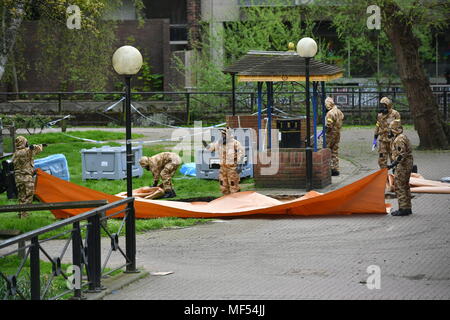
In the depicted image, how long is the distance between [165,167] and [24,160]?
10.7 feet

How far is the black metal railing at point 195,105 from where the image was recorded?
37.3 m

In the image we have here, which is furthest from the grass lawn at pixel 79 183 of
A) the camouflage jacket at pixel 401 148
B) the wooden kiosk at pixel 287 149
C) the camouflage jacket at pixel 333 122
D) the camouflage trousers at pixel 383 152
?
the camouflage jacket at pixel 401 148

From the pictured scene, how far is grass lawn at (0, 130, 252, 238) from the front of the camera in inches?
650

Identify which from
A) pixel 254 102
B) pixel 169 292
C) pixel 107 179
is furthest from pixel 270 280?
pixel 254 102

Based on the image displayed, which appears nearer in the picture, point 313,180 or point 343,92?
point 313,180

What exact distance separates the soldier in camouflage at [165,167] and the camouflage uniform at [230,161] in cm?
105

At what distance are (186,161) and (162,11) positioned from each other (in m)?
22.7

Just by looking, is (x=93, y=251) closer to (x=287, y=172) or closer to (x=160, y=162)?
(x=160, y=162)

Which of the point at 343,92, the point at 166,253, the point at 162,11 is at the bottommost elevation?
the point at 166,253

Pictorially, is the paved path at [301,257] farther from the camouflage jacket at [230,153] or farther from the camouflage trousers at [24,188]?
the camouflage trousers at [24,188]

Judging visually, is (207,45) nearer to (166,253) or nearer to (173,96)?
(173,96)

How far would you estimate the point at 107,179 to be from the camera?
22891 mm

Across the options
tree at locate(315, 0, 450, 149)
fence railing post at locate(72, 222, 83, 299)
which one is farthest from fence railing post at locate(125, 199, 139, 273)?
tree at locate(315, 0, 450, 149)

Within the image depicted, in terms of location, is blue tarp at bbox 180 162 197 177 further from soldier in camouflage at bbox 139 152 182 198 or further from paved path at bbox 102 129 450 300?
paved path at bbox 102 129 450 300
